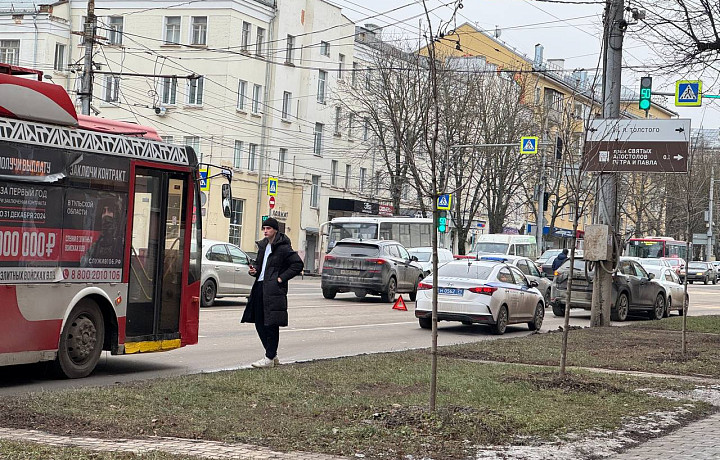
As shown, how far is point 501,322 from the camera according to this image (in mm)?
21234

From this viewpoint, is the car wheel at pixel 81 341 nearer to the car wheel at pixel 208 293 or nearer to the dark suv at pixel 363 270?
the car wheel at pixel 208 293

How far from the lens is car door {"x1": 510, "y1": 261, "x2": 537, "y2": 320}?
22.0 m

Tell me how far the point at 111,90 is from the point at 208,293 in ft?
110

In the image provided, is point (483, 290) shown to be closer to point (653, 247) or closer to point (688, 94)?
point (688, 94)

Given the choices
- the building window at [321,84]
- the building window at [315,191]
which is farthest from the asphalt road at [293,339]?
the building window at [321,84]

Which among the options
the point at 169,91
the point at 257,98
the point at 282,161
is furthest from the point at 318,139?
the point at 169,91

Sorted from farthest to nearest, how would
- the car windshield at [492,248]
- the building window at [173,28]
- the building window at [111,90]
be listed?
the building window at [111,90] < the building window at [173,28] < the car windshield at [492,248]

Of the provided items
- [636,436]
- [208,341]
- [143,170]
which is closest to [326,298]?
[208,341]

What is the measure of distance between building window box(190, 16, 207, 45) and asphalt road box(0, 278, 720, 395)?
27287 millimetres

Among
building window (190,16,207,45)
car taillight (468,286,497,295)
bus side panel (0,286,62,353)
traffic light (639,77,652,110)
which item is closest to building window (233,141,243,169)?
building window (190,16,207,45)

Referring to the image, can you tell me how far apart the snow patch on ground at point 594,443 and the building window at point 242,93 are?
46.2 metres

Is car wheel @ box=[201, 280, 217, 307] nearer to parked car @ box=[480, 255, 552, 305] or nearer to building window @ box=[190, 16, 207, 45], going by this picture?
parked car @ box=[480, 255, 552, 305]

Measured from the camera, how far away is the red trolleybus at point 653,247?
80.2 metres

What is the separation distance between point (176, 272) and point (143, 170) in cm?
135
